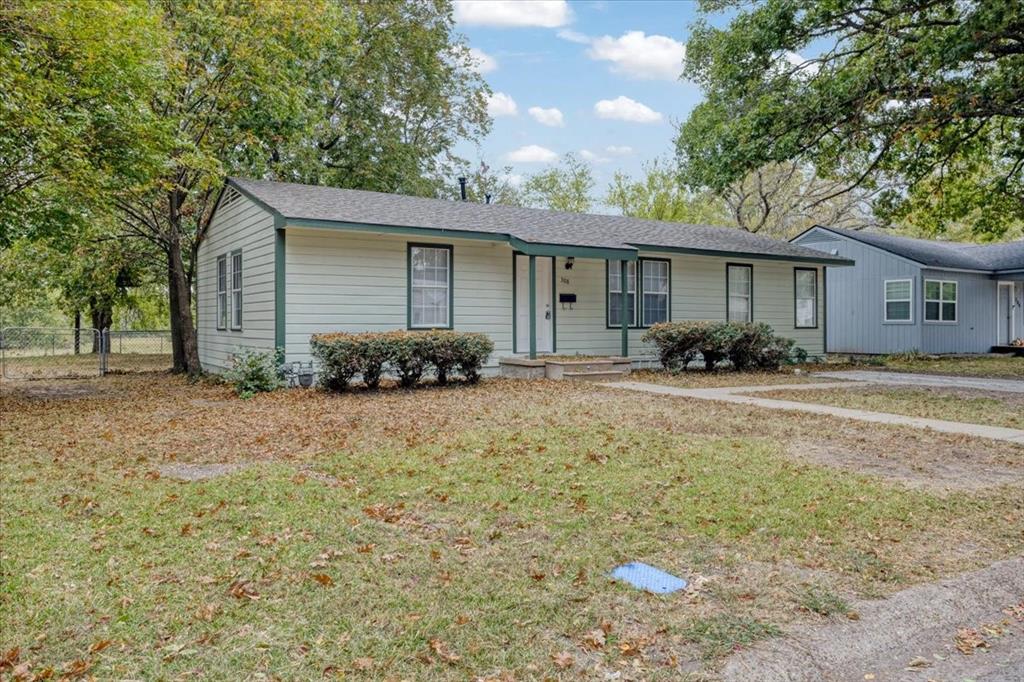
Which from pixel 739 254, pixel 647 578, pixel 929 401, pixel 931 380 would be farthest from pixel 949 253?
pixel 647 578

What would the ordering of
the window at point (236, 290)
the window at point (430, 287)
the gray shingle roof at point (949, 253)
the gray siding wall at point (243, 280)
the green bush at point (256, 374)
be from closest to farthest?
the green bush at point (256, 374) → the gray siding wall at point (243, 280) → the window at point (430, 287) → the window at point (236, 290) → the gray shingle roof at point (949, 253)

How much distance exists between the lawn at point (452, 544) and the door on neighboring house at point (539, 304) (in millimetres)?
6816

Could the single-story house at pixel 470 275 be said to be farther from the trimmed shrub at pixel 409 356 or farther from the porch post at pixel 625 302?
the trimmed shrub at pixel 409 356

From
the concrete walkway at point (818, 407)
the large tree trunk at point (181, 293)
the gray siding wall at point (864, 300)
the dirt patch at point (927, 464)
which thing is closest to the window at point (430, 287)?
the concrete walkway at point (818, 407)

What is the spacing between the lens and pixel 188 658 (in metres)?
2.80

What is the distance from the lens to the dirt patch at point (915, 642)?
280cm

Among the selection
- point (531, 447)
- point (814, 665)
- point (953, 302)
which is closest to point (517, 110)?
point (953, 302)

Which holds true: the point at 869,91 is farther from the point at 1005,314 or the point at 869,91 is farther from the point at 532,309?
the point at 1005,314

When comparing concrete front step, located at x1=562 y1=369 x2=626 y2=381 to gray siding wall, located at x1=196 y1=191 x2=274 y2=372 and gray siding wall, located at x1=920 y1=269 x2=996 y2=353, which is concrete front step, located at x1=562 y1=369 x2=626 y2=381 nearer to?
gray siding wall, located at x1=196 y1=191 x2=274 y2=372

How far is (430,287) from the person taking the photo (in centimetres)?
1312

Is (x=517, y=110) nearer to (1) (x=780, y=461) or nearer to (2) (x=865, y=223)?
(2) (x=865, y=223)

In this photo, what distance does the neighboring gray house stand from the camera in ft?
70.9

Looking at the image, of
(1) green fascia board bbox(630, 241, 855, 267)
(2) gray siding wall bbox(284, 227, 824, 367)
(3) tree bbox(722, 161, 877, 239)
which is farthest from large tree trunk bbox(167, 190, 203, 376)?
(3) tree bbox(722, 161, 877, 239)

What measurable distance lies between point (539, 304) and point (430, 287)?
2.60m
